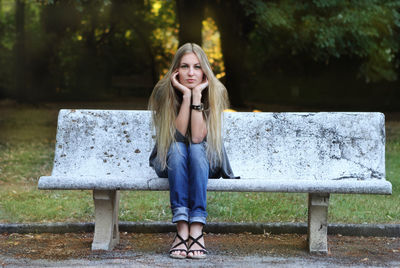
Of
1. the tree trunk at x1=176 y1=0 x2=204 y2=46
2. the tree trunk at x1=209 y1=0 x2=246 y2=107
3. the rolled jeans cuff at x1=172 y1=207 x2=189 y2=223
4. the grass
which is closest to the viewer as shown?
the rolled jeans cuff at x1=172 y1=207 x2=189 y2=223

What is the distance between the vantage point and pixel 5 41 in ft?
94.7

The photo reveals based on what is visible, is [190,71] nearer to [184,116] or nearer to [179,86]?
[179,86]

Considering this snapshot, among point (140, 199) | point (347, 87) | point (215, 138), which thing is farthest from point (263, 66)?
point (215, 138)

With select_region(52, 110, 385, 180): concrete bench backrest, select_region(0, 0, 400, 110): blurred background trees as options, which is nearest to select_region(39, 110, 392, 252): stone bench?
select_region(52, 110, 385, 180): concrete bench backrest

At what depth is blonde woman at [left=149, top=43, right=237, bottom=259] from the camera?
413cm

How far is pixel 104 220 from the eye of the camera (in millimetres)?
4492

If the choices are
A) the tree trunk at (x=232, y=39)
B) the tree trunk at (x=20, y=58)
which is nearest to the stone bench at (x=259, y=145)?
the tree trunk at (x=232, y=39)

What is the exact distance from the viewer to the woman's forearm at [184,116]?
4301 mm

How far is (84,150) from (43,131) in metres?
9.75

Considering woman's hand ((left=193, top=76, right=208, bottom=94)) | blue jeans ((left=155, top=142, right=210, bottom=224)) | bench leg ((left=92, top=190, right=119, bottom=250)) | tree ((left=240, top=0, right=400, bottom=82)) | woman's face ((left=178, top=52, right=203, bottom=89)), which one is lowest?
bench leg ((left=92, top=190, right=119, bottom=250))

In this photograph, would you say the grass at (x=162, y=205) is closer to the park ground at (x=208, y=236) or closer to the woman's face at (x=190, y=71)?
the park ground at (x=208, y=236)

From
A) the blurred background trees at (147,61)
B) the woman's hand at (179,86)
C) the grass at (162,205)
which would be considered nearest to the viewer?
the woman's hand at (179,86)

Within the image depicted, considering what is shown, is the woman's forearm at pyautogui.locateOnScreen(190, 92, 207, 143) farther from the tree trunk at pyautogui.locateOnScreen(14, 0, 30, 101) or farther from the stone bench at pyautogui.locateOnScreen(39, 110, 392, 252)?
the tree trunk at pyautogui.locateOnScreen(14, 0, 30, 101)

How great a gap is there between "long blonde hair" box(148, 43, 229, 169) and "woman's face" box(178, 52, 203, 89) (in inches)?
1.1
